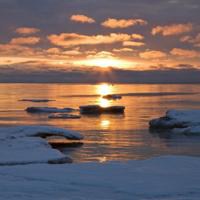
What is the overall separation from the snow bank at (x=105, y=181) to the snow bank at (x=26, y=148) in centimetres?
325

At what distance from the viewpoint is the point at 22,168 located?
11.2 m

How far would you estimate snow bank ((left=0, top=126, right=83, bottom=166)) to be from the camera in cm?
1480

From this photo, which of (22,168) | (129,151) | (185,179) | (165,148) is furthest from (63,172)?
(165,148)

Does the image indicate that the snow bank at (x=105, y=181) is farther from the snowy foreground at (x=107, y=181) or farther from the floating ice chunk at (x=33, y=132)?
Result: the floating ice chunk at (x=33, y=132)

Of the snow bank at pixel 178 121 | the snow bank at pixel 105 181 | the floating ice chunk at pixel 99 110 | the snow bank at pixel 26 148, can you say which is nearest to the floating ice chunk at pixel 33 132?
the snow bank at pixel 26 148

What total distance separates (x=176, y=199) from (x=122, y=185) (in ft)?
4.48

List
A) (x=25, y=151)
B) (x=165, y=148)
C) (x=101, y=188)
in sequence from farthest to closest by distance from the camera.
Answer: (x=165, y=148) < (x=25, y=151) < (x=101, y=188)

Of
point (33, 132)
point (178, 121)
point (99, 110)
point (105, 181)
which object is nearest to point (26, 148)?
point (33, 132)

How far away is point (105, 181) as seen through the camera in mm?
9891

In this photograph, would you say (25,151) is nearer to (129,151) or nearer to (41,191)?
(129,151)

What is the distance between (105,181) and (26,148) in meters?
7.46

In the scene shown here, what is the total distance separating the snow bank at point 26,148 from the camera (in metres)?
14.8

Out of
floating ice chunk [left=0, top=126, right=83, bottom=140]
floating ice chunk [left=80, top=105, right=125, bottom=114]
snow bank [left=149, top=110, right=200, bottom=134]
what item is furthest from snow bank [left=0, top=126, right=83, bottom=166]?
floating ice chunk [left=80, top=105, right=125, bottom=114]

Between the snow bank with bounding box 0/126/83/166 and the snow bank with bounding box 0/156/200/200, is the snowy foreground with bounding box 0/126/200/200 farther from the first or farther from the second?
the snow bank with bounding box 0/126/83/166
